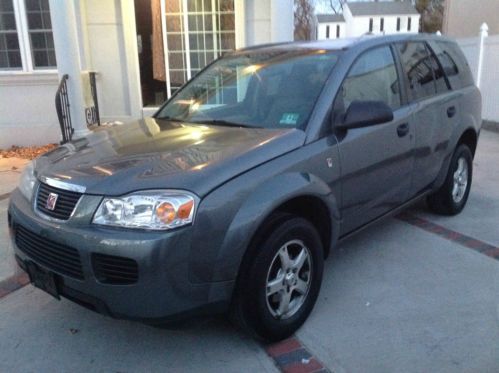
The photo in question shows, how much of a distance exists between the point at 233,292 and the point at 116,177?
35.0 inches

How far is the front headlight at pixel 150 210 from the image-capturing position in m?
2.44

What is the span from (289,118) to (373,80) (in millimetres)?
940

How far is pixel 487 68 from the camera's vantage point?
1087 centimetres

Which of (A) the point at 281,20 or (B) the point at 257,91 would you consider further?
(A) the point at 281,20

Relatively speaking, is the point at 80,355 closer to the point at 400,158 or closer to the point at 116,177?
the point at 116,177

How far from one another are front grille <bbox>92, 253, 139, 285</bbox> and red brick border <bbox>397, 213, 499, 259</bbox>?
10.4 ft

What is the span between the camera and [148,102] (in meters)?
9.49

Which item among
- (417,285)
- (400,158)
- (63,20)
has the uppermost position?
(63,20)

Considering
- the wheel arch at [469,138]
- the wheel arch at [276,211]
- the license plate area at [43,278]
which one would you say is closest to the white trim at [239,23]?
the wheel arch at [469,138]

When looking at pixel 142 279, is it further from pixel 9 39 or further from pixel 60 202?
pixel 9 39

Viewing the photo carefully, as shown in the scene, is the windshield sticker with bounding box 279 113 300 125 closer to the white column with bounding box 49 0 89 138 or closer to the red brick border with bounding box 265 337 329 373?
the red brick border with bounding box 265 337 329 373

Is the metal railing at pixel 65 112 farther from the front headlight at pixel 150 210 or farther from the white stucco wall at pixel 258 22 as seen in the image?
the front headlight at pixel 150 210

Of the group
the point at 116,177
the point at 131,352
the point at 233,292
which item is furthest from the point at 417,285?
the point at 116,177

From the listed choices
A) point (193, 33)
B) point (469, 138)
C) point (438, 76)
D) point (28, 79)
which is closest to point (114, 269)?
point (438, 76)
